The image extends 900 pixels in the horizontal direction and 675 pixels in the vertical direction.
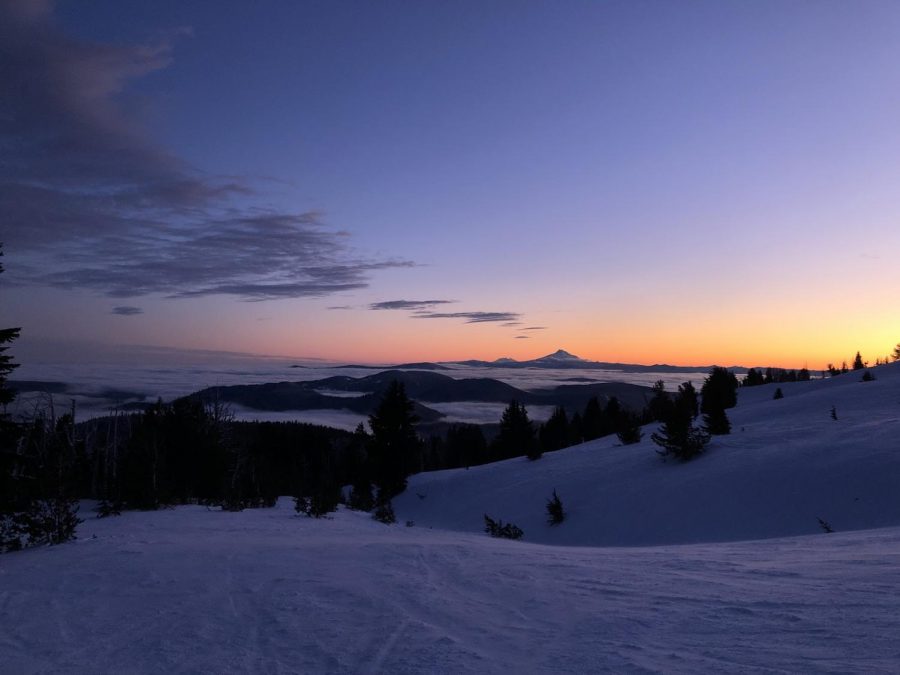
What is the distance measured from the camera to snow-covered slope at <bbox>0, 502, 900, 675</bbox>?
416 centimetres

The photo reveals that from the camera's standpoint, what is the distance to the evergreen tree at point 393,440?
3522 centimetres

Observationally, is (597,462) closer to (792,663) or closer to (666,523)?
(666,523)

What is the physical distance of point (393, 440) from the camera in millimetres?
36656

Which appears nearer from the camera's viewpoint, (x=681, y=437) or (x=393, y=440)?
(x=681, y=437)

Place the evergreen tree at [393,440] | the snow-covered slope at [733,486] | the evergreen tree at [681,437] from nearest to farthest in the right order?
1. the snow-covered slope at [733,486]
2. the evergreen tree at [681,437]
3. the evergreen tree at [393,440]

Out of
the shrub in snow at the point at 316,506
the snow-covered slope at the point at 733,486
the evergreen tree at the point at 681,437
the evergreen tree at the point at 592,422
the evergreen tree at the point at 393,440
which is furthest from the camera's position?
the evergreen tree at the point at 592,422

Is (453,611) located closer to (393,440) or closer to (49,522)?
(49,522)

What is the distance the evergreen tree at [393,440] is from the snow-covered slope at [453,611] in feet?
88.0

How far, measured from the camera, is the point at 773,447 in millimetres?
17938

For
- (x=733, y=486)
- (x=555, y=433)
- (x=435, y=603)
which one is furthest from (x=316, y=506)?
(x=555, y=433)

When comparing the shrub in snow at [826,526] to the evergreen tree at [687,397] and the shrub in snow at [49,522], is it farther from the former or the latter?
the shrub in snow at [49,522]

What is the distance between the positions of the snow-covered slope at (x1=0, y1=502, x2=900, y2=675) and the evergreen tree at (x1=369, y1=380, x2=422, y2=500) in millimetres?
26821

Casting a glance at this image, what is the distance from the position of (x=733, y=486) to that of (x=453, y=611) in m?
12.8

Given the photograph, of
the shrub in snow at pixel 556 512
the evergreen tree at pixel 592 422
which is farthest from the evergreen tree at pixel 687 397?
the evergreen tree at pixel 592 422
